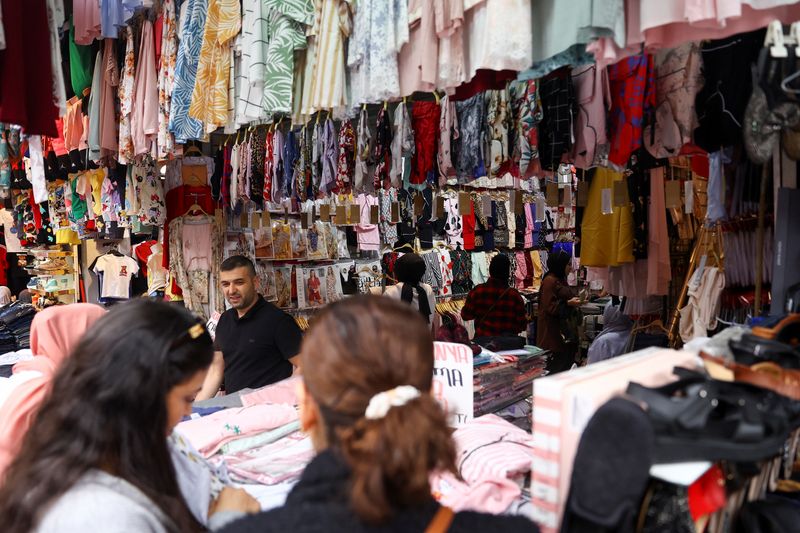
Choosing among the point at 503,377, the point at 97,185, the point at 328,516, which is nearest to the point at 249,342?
the point at 503,377

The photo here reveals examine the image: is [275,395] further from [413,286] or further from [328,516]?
[413,286]

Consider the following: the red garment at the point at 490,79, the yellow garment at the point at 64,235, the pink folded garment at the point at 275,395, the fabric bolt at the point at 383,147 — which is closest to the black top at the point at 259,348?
the pink folded garment at the point at 275,395

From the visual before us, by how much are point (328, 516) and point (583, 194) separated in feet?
13.7

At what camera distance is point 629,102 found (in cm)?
332

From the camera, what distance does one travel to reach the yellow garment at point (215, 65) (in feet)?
11.7

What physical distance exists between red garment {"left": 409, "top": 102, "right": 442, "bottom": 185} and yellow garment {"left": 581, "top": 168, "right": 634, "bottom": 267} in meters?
1.27

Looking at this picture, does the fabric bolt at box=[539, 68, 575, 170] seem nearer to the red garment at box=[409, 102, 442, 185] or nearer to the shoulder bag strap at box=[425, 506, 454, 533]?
the red garment at box=[409, 102, 442, 185]

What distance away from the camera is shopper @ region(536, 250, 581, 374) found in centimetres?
679

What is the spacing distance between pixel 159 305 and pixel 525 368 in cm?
206

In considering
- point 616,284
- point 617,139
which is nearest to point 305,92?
point 617,139

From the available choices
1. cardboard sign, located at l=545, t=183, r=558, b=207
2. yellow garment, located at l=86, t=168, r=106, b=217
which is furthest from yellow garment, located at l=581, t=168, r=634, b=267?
yellow garment, located at l=86, t=168, r=106, b=217

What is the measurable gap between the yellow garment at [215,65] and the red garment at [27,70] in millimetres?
883

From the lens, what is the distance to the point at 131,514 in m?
1.35

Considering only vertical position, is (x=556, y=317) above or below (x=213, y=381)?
below
